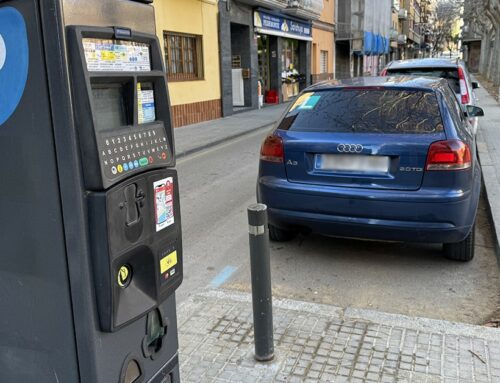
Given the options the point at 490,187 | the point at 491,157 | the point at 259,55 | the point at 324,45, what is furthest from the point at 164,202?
the point at 324,45

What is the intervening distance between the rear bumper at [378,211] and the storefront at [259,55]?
1280 cm

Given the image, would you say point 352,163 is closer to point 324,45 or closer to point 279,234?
point 279,234

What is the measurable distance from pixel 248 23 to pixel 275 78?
4184 mm

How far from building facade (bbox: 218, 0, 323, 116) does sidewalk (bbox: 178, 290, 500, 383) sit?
1388 cm

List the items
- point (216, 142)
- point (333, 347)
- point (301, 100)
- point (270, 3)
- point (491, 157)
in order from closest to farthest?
point (333, 347) < point (301, 100) < point (491, 157) < point (216, 142) < point (270, 3)

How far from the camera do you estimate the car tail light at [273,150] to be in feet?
14.8

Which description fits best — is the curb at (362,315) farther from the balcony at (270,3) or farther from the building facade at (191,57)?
the balcony at (270,3)

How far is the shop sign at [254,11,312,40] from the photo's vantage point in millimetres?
19344

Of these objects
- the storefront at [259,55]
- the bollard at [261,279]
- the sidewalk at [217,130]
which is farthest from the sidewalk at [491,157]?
the storefront at [259,55]

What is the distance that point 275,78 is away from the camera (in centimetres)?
2231

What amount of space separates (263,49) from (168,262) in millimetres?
20844

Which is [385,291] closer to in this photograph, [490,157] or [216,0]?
[490,157]

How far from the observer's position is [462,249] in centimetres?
448

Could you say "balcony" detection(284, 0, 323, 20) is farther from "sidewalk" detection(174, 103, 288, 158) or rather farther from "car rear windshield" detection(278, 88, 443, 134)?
"car rear windshield" detection(278, 88, 443, 134)
